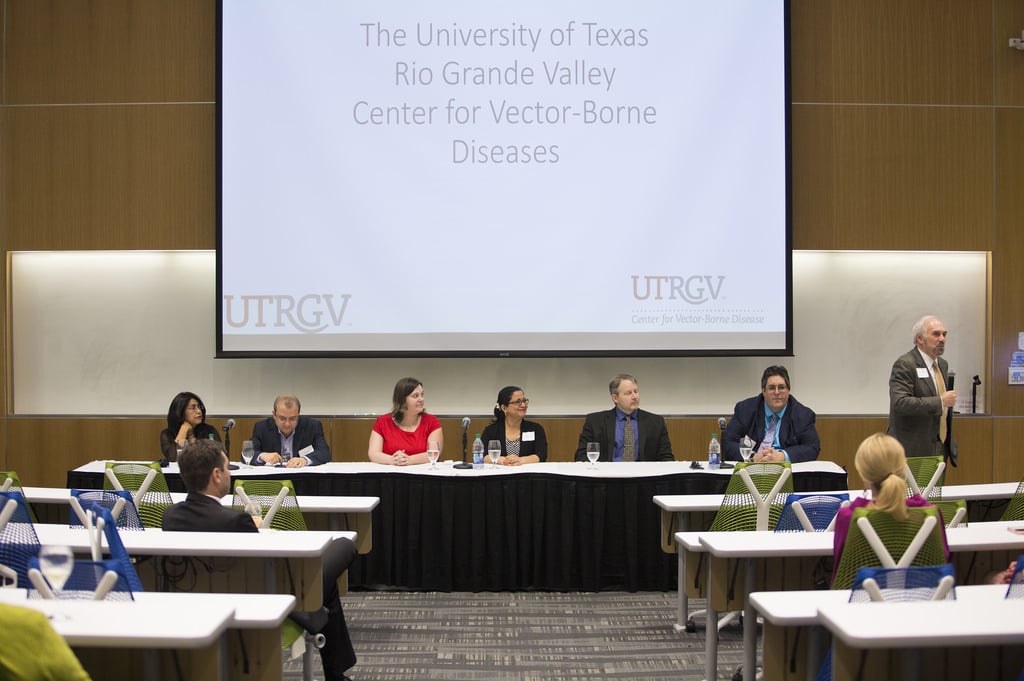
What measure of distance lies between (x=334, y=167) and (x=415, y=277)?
104 centimetres

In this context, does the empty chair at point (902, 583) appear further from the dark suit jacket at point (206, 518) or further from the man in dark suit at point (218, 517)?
the dark suit jacket at point (206, 518)

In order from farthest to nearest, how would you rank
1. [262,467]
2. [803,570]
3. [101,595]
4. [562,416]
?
[562,416]
[262,467]
[803,570]
[101,595]

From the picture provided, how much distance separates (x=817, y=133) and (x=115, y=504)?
588 cm

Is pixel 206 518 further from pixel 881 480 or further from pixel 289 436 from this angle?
pixel 289 436

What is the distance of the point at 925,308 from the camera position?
810 centimetres

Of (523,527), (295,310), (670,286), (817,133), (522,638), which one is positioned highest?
(817,133)

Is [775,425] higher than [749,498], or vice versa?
[775,425]

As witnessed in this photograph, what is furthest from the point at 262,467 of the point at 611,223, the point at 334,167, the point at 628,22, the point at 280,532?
the point at 628,22

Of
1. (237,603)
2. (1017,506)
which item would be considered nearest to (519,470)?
(1017,506)

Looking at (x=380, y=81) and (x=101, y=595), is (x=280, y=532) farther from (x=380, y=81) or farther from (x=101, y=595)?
(x=380, y=81)

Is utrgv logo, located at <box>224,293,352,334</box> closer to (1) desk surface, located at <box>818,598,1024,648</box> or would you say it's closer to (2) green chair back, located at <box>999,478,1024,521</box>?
(2) green chair back, located at <box>999,478,1024,521</box>

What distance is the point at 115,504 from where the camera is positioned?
13.8ft

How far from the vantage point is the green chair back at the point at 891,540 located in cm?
322

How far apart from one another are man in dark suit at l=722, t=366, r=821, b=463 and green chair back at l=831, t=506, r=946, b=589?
2830 millimetres
